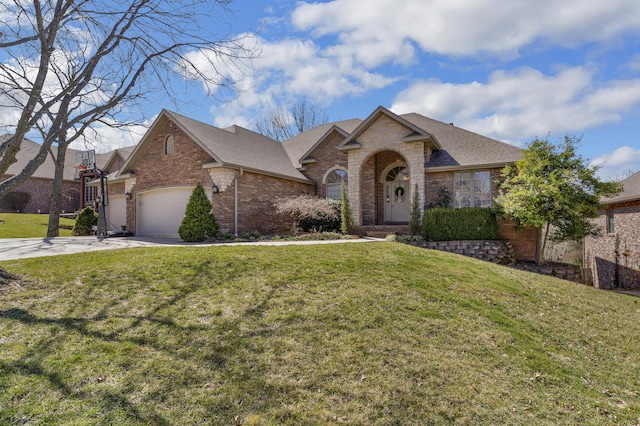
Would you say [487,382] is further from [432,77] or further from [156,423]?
[432,77]

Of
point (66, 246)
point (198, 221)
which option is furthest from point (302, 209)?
point (66, 246)

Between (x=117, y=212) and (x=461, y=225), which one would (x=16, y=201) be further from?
(x=461, y=225)

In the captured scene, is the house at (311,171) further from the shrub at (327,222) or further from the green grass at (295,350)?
the green grass at (295,350)

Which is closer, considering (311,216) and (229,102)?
(229,102)

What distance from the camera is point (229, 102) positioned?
8.16m

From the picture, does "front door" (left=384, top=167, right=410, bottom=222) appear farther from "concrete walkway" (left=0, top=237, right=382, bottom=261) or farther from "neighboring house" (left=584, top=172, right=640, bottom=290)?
"neighboring house" (left=584, top=172, right=640, bottom=290)

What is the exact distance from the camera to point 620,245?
593 inches

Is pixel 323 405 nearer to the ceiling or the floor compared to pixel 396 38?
nearer to the floor

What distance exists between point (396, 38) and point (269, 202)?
842 cm

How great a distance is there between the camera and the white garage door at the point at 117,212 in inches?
750

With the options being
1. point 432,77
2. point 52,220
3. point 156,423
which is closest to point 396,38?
point 432,77

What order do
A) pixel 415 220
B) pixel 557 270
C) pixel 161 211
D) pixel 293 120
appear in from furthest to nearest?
pixel 293 120 → pixel 161 211 → pixel 415 220 → pixel 557 270

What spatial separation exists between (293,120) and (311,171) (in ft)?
57.7

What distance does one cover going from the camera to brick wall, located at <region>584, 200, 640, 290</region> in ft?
45.8
